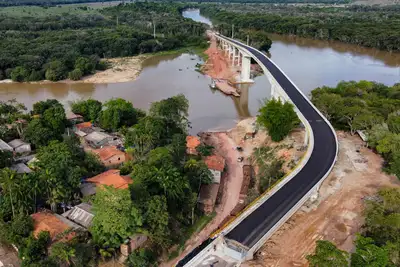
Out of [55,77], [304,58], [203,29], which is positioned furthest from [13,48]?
[304,58]

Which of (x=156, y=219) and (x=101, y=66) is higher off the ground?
(x=101, y=66)

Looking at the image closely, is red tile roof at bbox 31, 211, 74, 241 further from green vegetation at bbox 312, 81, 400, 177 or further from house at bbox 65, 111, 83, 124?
green vegetation at bbox 312, 81, 400, 177

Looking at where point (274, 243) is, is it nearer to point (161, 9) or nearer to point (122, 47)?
point (122, 47)

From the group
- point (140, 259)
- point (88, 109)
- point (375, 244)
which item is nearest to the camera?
point (375, 244)

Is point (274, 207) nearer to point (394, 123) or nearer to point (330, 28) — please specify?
point (394, 123)

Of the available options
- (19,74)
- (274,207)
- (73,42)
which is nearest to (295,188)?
(274,207)

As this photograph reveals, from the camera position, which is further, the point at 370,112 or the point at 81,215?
the point at 370,112

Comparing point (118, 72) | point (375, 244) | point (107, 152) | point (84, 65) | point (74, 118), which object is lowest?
point (107, 152)
